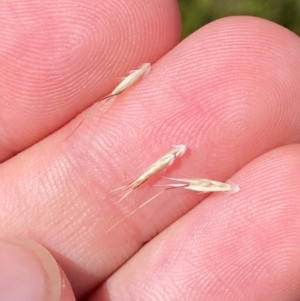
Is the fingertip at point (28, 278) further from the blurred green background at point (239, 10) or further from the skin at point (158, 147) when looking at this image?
the blurred green background at point (239, 10)

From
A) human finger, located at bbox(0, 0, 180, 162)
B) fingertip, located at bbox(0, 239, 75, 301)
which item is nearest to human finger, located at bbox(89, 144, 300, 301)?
fingertip, located at bbox(0, 239, 75, 301)

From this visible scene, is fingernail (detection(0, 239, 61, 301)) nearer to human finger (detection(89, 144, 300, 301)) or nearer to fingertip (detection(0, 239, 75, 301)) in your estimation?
fingertip (detection(0, 239, 75, 301))

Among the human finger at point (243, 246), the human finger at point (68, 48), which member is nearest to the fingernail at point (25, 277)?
the human finger at point (243, 246)

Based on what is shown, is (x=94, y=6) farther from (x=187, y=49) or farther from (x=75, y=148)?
(x=75, y=148)

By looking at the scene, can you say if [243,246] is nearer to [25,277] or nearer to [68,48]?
[25,277]

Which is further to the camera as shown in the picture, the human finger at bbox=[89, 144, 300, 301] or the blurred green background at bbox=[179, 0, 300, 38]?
the blurred green background at bbox=[179, 0, 300, 38]

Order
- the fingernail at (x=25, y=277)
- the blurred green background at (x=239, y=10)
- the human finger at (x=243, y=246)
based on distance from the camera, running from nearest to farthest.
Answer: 1. the fingernail at (x=25, y=277)
2. the human finger at (x=243, y=246)
3. the blurred green background at (x=239, y=10)

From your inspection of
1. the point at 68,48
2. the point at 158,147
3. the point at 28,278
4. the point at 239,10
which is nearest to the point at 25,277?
the point at 28,278
